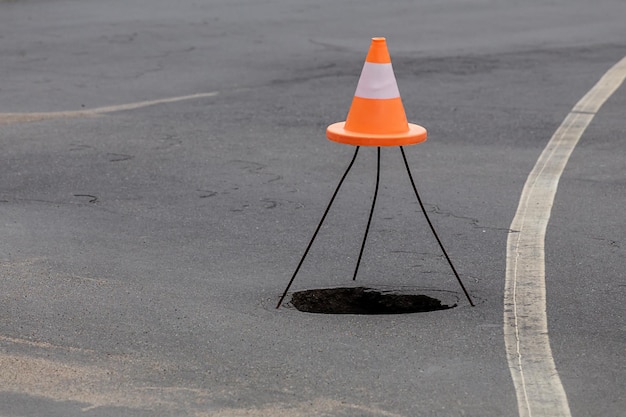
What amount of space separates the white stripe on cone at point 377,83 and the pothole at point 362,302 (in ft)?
3.80

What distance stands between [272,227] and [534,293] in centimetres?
213

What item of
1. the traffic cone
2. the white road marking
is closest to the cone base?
the traffic cone

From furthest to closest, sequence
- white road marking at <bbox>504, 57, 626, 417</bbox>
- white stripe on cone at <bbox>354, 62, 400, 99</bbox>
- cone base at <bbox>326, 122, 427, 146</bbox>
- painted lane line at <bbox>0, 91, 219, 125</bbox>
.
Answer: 1. painted lane line at <bbox>0, 91, 219, 125</bbox>
2. white stripe on cone at <bbox>354, 62, 400, 99</bbox>
3. cone base at <bbox>326, 122, 427, 146</bbox>
4. white road marking at <bbox>504, 57, 626, 417</bbox>

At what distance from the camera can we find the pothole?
6.29 meters

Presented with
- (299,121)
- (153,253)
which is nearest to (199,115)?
(299,121)

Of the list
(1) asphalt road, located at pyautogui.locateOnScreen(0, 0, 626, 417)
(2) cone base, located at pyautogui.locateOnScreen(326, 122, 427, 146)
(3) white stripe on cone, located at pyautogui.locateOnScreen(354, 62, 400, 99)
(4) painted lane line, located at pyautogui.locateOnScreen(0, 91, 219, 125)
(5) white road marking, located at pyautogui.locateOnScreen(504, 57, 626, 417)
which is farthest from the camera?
(4) painted lane line, located at pyautogui.locateOnScreen(0, 91, 219, 125)

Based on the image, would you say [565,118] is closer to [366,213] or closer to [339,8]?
[366,213]

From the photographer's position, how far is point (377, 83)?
6.43 m

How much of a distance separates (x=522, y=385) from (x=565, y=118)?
6.99m

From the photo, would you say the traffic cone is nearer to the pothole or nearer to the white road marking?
the pothole

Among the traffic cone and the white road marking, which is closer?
the white road marking

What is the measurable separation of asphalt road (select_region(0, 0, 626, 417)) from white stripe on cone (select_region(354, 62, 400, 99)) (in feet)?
3.87

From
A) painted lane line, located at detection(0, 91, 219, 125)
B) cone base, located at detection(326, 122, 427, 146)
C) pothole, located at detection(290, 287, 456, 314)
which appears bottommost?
painted lane line, located at detection(0, 91, 219, 125)

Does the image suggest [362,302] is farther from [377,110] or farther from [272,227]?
[272,227]
